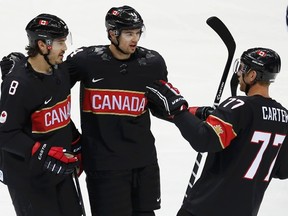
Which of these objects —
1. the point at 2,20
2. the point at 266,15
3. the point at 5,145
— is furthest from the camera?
the point at 266,15

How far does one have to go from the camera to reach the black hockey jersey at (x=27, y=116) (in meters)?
3.15

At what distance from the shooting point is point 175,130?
5.35 meters

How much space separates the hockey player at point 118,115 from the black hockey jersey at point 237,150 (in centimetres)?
55

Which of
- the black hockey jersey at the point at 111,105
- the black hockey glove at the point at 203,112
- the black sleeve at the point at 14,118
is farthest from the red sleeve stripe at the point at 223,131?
the black sleeve at the point at 14,118

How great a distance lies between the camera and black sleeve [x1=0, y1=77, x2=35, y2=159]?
3.14 m

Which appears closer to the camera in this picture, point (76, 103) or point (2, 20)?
point (76, 103)

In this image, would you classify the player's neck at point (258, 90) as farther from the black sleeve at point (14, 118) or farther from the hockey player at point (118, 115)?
the black sleeve at point (14, 118)

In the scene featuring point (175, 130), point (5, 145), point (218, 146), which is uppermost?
point (218, 146)

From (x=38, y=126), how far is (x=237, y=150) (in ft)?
3.09

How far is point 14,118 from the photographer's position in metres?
3.15

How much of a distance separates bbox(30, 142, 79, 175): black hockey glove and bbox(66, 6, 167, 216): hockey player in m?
0.34

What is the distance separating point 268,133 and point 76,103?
3.02 metres

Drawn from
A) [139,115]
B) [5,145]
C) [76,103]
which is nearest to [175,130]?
[76,103]

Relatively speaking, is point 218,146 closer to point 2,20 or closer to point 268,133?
point 268,133
